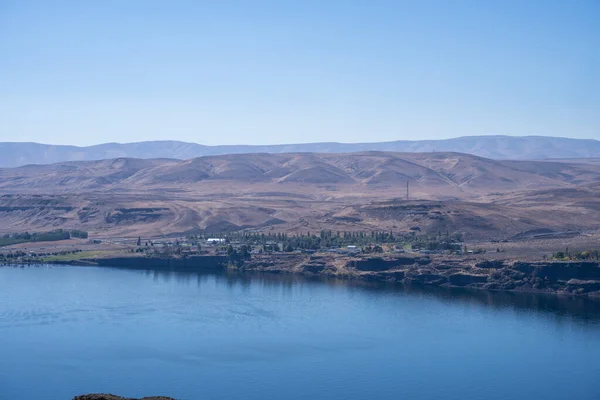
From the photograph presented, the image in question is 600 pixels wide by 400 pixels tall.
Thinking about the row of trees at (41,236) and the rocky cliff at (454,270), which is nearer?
the rocky cliff at (454,270)

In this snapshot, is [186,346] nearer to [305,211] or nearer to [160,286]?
[160,286]

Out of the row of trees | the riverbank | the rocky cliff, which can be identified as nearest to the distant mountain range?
the row of trees

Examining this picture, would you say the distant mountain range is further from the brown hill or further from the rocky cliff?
the rocky cliff

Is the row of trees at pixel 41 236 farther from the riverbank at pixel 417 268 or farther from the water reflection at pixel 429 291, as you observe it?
the water reflection at pixel 429 291

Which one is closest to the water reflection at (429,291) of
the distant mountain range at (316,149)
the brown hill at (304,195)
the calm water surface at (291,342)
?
the calm water surface at (291,342)

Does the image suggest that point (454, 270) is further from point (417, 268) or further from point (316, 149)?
point (316, 149)
